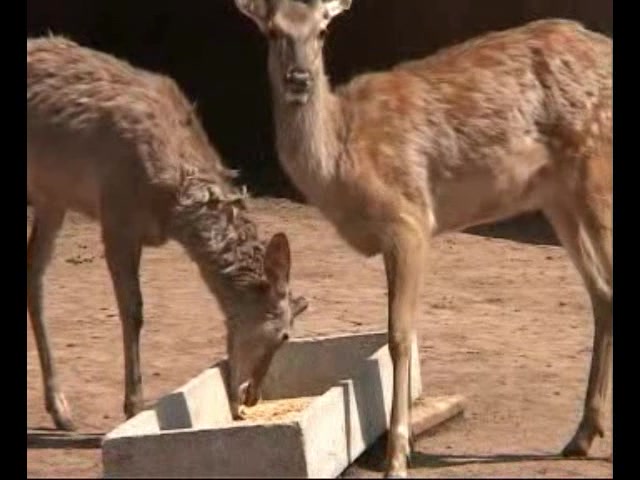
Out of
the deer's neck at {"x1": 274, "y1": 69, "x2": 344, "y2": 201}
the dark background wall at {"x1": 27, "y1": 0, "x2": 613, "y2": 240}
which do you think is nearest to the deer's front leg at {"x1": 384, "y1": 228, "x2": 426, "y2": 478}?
the deer's neck at {"x1": 274, "y1": 69, "x2": 344, "y2": 201}

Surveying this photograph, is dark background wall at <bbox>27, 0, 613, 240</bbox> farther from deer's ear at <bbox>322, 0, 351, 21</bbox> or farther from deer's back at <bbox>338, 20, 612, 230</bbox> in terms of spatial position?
deer's back at <bbox>338, 20, 612, 230</bbox>

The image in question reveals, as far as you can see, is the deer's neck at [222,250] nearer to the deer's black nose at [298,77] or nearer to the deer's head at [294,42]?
the deer's head at [294,42]

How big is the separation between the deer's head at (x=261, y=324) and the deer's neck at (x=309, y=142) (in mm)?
476

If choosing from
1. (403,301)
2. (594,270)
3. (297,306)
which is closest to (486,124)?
(594,270)

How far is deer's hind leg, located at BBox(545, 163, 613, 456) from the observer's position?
8.08 meters

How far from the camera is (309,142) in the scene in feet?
26.1

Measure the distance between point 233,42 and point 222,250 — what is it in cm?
909

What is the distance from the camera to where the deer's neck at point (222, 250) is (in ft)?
27.9

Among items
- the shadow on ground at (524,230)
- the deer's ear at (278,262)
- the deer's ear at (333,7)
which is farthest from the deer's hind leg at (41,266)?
the shadow on ground at (524,230)

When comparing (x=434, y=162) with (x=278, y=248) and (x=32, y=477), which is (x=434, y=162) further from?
(x=32, y=477)

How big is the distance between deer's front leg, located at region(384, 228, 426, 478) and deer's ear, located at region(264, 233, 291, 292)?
695 millimetres

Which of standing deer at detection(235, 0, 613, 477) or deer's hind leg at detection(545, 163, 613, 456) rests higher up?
standing deer at detection(235, 0, 613, 477)
